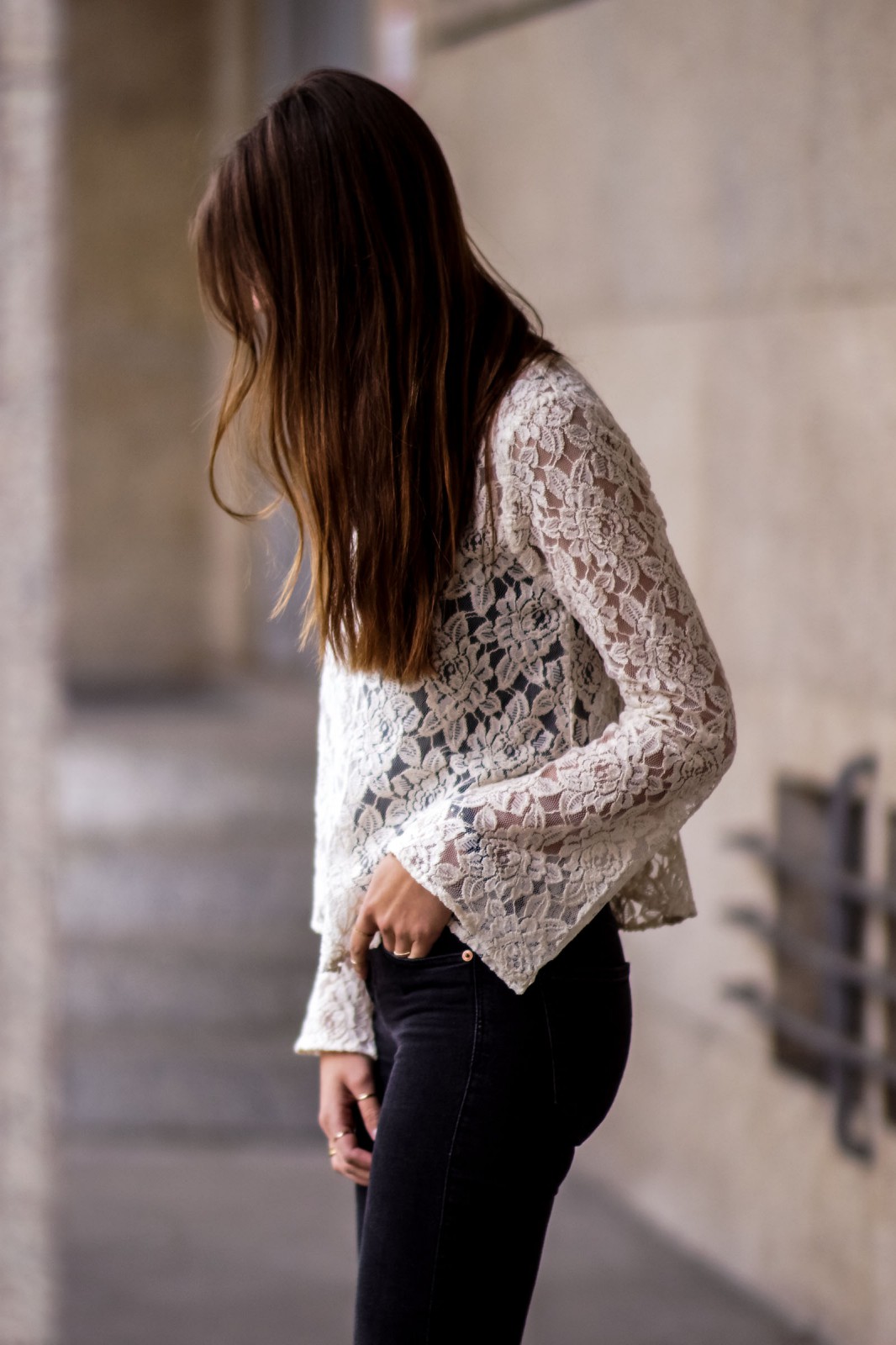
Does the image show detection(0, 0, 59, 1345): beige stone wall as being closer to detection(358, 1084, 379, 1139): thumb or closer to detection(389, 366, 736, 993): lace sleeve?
detection(358, 1084, 379, 1139): thumb

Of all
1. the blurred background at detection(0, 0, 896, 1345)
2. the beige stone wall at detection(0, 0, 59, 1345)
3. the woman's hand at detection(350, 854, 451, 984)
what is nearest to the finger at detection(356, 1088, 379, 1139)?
the woman's hand at detection(350, 854, 451, 984)

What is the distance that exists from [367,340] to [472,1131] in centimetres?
67

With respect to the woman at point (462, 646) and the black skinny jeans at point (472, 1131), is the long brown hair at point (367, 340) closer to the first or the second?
the woman at point (462, 646)

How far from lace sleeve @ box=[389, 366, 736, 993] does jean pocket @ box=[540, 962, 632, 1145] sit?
Result: 0.05 metres

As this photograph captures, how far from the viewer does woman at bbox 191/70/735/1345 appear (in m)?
1.42

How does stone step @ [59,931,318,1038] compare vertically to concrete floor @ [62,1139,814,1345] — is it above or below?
above

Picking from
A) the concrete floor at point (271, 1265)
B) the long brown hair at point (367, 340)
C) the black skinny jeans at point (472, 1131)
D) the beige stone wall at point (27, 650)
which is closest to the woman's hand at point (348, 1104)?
the black skinny jeans at point (472, 1131)

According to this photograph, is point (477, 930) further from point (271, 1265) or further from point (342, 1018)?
point (271, 1265)

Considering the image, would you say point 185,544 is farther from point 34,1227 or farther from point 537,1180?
point 537,1180

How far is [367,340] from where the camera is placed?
146cm

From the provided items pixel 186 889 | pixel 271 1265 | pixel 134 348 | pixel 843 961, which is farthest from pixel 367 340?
pixel 134 348

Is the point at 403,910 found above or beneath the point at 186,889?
above

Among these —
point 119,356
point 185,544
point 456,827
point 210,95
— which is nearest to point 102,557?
point 185,544

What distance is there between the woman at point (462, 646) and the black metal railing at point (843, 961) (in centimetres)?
167
